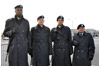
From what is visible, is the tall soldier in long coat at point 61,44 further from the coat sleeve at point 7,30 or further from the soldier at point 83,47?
the coat sleeve at point 7,30

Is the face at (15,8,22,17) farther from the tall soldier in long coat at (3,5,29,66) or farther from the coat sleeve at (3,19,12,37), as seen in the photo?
the coat sleeve at (3,19,12,37)

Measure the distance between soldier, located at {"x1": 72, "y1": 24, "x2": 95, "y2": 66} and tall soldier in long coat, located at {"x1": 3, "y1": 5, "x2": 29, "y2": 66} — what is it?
1481mm

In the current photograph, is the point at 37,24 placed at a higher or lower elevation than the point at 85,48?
higher

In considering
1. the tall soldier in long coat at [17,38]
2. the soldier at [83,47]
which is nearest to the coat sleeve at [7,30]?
the tall soldier in long coat at [17,38]

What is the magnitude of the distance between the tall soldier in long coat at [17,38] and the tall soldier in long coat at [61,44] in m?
0.96

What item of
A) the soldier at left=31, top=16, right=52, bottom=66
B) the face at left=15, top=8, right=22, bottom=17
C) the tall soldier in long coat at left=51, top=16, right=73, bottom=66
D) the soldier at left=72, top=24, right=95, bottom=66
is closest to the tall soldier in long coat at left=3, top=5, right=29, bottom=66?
the face at left=15, top=8, right=22, bottom=17

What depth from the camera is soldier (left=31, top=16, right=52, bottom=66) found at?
6.01m

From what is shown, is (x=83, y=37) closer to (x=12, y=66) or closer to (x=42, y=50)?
(x=42, y=50)

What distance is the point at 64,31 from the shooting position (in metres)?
6.23

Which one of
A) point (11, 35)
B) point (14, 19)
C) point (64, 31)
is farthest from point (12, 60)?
point (64, 31)

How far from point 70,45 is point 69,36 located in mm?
266

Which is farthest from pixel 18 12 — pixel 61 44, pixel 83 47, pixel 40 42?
pixel 83 47

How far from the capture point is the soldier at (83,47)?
6129 millimetres

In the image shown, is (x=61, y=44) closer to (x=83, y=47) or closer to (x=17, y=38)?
(x=83, y=47)
